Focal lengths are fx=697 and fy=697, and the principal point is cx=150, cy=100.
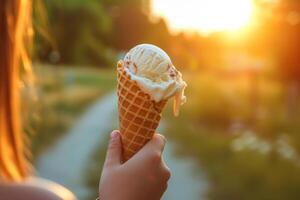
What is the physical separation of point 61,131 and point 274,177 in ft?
6.12

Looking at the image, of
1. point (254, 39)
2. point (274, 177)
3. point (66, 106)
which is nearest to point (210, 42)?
point (254, 39)

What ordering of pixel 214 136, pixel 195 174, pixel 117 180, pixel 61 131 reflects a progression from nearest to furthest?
pixel 117 180 < pixel 195 174 < pixel 214 136 < pixel 61 131

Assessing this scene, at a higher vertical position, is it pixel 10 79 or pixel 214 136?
pixel 10 79

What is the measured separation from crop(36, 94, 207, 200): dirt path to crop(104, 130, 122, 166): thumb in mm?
2855

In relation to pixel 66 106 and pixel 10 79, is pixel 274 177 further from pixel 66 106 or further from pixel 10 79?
pixel 10 79

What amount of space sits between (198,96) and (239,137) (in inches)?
31.6

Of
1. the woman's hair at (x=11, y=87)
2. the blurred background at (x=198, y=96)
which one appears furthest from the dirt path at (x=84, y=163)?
the woman's hair at (x=11, y=87)

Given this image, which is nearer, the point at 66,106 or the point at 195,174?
the point at 195,174

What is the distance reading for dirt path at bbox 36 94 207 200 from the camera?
3.83m

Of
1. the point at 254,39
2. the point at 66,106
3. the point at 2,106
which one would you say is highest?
the point at 2,106

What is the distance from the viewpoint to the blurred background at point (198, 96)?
12.9ft

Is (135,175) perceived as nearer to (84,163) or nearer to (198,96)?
(84,163)

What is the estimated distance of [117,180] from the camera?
67 cm

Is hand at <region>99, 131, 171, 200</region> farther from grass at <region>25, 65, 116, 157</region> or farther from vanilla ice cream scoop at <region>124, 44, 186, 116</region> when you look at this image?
grass at <region>25, 65, 116, 157</region>
